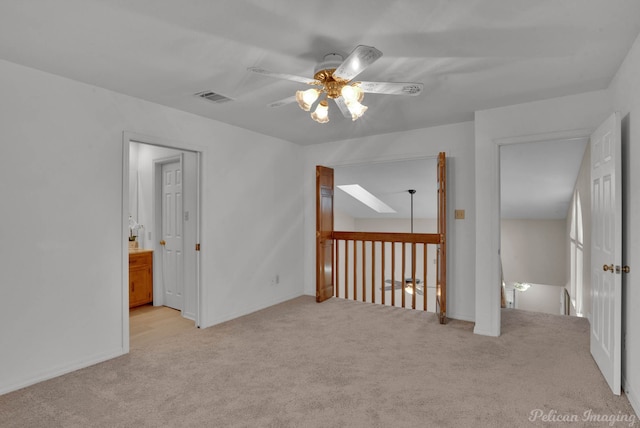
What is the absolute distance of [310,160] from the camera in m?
5.46

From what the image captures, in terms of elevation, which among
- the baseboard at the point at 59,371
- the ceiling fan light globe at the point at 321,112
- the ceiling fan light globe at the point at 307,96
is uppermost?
the ceiling fan light globe at the point at 307,96

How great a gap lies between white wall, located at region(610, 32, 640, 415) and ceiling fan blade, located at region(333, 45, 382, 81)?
1758 millimetres

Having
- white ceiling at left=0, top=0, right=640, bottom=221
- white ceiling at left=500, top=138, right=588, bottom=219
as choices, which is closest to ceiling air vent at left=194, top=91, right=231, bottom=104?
white ceiling at left=0, top=0, right=640, bottom=221

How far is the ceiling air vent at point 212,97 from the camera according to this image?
317 centimetres

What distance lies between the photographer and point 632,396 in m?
2.28

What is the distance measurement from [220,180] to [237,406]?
259 cm

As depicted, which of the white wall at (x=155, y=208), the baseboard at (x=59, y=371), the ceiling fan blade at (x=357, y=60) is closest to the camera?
the ceiling fan blade at (x=357, y=60)

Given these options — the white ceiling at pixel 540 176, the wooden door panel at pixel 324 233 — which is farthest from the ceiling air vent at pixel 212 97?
the white ceiling at pixel 540 176

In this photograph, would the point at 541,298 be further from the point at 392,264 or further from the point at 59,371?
the point at 59,371

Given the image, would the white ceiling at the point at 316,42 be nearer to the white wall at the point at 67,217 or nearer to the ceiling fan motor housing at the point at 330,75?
the ceiling fan motor housing at the point at 330,75

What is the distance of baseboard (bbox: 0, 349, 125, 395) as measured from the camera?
2.53m

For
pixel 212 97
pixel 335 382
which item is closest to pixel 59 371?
pixel 335 382

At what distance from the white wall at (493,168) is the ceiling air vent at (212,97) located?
2.59 meters

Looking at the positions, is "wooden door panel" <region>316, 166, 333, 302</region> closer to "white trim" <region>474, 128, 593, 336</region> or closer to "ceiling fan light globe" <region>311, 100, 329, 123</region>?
"white trim" <region>474, 128, 593, 336</region>
